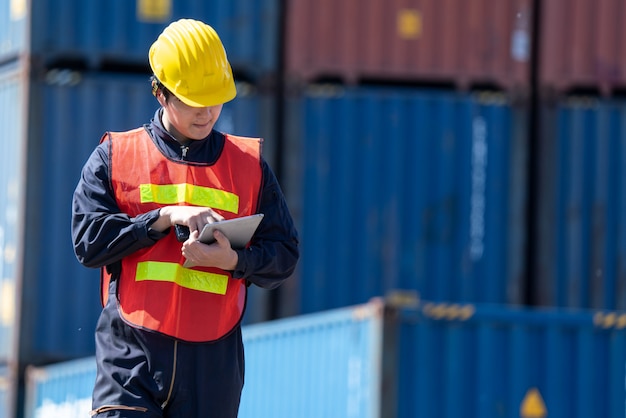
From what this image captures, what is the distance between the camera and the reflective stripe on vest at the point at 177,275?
3807mm

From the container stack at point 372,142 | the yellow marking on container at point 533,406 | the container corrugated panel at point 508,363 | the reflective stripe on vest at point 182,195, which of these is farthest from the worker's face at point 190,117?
the container stack at point 372,142

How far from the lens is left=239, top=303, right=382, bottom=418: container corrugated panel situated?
24.9ft

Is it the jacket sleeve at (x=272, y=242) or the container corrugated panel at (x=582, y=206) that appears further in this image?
the container corrugated panel at (x=582, y=206)

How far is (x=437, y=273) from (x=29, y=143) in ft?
14.1

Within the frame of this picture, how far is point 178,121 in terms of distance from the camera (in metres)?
3.87

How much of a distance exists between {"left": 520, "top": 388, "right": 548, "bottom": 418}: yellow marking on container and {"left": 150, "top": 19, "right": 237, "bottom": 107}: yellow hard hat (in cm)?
437

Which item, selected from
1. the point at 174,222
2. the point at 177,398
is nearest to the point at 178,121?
the point at 174,222

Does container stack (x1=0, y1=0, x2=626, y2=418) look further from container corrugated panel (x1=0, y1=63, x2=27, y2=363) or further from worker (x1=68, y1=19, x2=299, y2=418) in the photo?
worker (x1=68, y1=19, x2=299, y2=418)

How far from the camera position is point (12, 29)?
12836 millimetres

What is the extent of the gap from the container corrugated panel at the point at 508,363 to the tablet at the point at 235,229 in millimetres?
3773

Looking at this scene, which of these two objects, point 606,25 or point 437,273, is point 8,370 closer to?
point 437,273

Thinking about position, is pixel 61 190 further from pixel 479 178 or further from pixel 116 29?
pixel 479 178

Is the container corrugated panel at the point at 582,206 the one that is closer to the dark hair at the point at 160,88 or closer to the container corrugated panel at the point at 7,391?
the container corrugated panel at the point at 7,391

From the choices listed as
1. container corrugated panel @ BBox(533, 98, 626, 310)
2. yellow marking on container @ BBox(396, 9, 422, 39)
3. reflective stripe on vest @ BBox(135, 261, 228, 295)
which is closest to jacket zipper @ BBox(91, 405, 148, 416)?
reflective stripe on vest @ BBox(135, 261, 228, 295)
